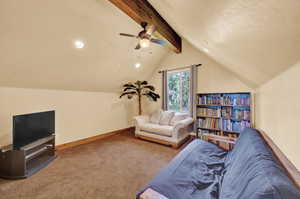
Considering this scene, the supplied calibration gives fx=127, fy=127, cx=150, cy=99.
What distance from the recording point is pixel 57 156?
2576 mm

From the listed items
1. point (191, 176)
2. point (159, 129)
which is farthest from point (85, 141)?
point (191, 176)

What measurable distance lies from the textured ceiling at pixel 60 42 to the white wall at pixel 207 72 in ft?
4.86

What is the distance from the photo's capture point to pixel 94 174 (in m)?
2.02

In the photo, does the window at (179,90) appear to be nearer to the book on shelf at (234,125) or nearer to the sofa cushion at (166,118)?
the sofa cushion at (166,118)

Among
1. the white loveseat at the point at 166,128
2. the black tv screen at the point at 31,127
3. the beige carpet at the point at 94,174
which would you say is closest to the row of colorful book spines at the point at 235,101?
the white loveseat at the point at 166,128

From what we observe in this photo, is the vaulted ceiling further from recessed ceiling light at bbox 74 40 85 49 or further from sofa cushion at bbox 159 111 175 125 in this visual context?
sofa cushion at bbox 159 111 175 125

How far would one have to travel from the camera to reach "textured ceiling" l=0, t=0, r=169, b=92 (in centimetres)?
169

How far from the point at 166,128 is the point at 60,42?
2.78 metres

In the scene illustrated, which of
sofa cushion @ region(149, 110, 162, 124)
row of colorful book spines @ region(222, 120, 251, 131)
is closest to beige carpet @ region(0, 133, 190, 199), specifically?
sofa cushion @ region(149, 110, 162, 124)

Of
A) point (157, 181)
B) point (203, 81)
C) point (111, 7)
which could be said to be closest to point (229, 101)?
point (203, 81)

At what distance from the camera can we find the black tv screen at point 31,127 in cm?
201

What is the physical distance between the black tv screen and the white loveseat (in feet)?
6.82

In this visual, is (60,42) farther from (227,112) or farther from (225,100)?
(227,112)

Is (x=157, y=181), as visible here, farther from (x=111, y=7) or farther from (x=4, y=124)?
(x=4, y=124)
